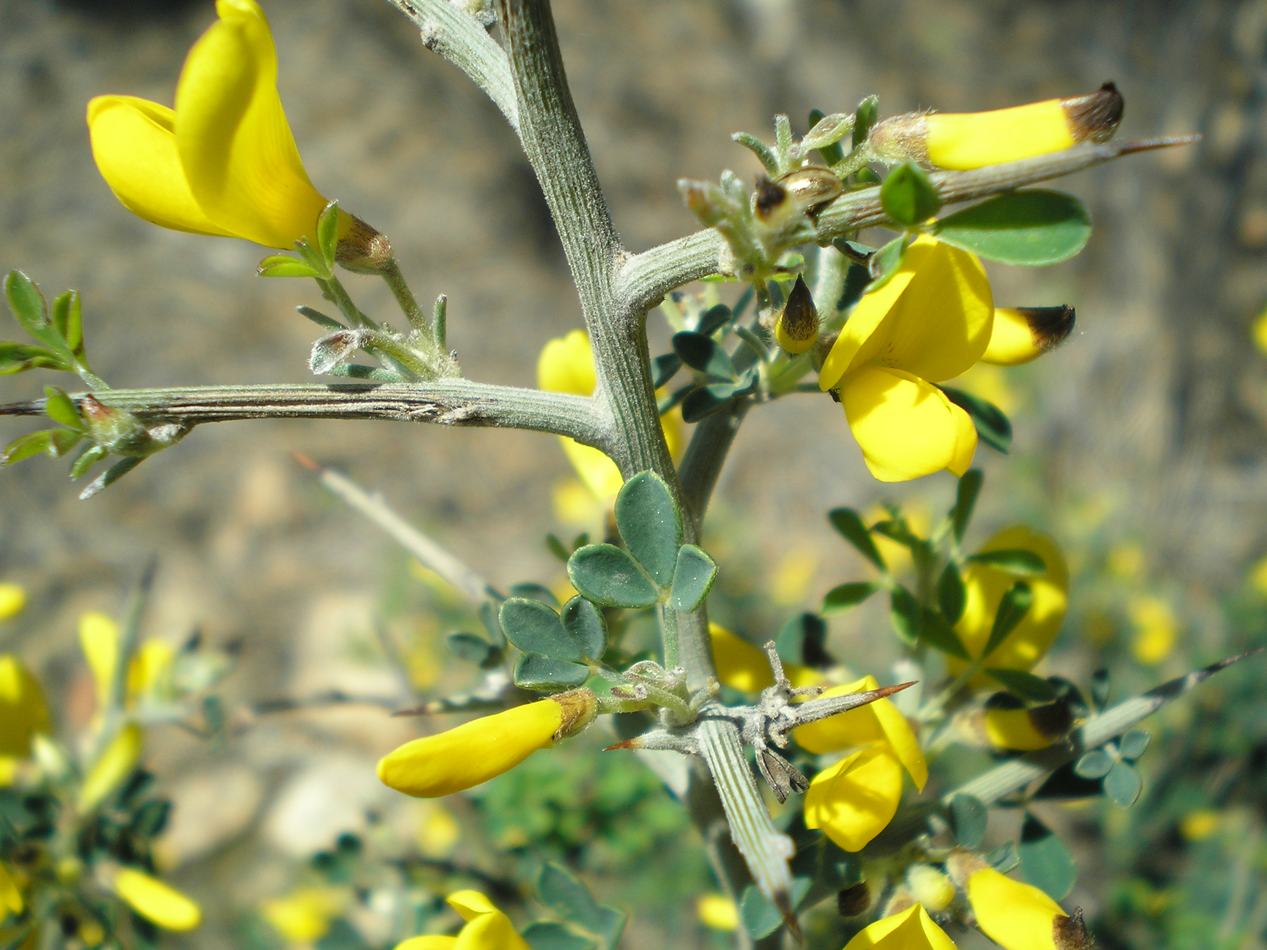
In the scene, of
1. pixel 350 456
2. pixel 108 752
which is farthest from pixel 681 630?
pixel 350 456

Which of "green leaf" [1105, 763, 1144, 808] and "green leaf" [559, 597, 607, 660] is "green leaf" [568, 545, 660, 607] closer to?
"green leaf" [559, 597, 607, 660]

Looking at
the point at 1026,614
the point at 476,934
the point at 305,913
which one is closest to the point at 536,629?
the point at 476,934

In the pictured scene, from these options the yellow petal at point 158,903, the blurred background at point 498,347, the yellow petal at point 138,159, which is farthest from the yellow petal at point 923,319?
the blurred background at point 498,347

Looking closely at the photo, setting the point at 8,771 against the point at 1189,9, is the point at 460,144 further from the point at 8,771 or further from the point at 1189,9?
the point at 8,771

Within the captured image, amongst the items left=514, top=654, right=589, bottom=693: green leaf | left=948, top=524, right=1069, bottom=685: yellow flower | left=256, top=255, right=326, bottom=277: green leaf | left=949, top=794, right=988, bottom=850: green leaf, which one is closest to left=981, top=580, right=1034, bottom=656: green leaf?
left=948, top=524, right=1069, bottom=685: yellow flower

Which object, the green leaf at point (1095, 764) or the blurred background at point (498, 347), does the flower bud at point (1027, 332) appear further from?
the blurred background at point (498, 347)
